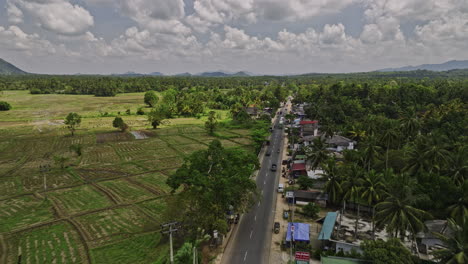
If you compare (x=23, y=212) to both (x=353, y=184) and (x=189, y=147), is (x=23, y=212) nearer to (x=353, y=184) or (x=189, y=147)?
(x=189, y=147)

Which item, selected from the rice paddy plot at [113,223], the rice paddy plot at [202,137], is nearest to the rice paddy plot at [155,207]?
the rice paddy plot at [113,223]

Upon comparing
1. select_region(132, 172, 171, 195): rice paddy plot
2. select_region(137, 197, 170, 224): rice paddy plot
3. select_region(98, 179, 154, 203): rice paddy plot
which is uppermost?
select_region(98, 179, 154, 203): rice paddy plot

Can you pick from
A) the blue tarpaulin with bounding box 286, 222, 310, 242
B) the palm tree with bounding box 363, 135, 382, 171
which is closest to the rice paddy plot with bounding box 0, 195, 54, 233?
the blue tarpaulin with bounding box 286, 222, 310, 242

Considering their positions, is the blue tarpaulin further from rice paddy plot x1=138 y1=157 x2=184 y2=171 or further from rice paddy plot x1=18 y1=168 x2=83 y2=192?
rice paddy plot x1=18 y1=168 x2=83 y2=192

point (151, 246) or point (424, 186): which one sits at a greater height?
point (424, 186)

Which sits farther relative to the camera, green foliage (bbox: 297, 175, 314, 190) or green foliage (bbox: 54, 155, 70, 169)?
green foliage (bbox: 54, 155, 70, 169)

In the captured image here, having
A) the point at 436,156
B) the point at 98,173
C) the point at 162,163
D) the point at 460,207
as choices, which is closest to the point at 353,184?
the point at 460,207

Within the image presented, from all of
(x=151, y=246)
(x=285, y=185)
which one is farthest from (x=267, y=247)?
(x=285, y=185)

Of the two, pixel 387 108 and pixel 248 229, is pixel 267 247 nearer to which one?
pixel 248 229
